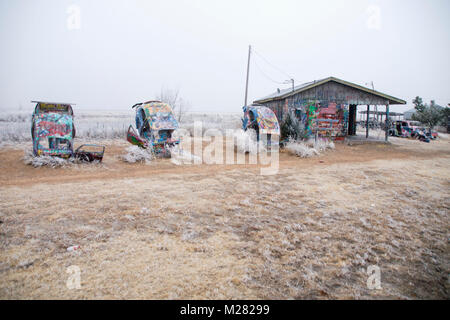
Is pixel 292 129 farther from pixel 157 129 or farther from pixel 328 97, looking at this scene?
pixel 157 129

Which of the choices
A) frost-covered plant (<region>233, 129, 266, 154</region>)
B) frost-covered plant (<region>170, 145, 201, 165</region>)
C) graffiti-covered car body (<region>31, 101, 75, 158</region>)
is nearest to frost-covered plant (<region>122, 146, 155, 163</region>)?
frost-covered plant (<region>170, 145, 201, 165</region>)

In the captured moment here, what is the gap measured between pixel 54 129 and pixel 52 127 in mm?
76

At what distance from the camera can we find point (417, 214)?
4352 mm

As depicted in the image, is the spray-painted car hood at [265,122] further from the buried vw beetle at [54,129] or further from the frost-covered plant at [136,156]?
the buried vw beetle at [54,129]

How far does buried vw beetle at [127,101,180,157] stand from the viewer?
942 centimetres

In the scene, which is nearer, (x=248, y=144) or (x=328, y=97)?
(x=248, y=144)

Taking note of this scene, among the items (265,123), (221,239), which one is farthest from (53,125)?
(265,123)


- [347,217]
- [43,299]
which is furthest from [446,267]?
[43,299]

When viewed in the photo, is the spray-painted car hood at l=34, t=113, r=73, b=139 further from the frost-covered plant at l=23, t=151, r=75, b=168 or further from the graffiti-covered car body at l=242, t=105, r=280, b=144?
the graffiti-covered car body at l=242, t=105, r=280, b=144

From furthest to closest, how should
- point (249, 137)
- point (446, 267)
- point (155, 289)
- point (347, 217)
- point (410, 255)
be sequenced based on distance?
1. point (249, 137)
2. point (347, 217)
3. point (410, 255)
4. point (446, 267)
5. point (155, 289)

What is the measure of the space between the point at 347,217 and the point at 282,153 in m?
7.45

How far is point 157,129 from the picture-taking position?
9.34 metres

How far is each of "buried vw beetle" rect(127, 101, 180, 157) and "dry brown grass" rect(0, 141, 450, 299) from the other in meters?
3.56
